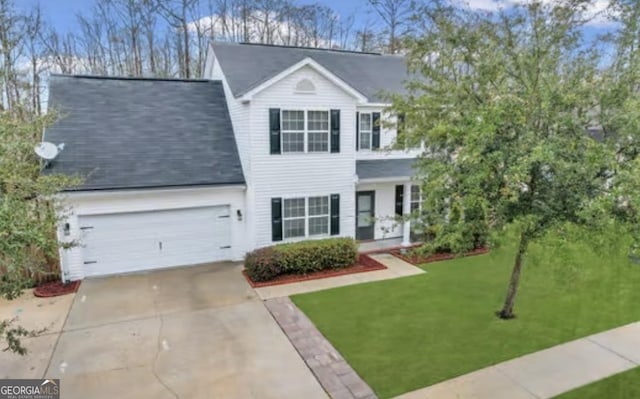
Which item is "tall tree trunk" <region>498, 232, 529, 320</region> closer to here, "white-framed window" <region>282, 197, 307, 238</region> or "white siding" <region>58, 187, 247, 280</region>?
"white-framed window" <region>282, 197, 307, 238</region>

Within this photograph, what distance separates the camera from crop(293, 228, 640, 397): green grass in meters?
7.01

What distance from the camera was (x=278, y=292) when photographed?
10.9m

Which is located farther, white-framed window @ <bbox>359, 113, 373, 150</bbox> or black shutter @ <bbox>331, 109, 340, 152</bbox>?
white-framed window @ <bbox>359, 113, 373, 150</bbox>

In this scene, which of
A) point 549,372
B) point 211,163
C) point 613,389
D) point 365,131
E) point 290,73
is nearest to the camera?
point 613,389

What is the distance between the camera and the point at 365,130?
50.1 ft

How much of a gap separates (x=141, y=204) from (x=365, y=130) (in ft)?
26.7

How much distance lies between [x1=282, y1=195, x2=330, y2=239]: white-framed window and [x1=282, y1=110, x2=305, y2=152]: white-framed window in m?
1.72

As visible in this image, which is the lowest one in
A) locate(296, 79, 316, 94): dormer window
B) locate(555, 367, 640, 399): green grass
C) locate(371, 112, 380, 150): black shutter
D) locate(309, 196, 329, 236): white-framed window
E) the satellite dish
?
locate(555, 367, 640, 399): green grass

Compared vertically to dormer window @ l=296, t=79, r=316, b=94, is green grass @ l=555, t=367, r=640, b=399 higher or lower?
lower

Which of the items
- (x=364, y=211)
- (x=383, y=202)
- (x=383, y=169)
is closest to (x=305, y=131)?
(x=383, y=169)

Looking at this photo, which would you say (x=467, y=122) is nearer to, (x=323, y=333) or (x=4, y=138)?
(x=323, y=333)

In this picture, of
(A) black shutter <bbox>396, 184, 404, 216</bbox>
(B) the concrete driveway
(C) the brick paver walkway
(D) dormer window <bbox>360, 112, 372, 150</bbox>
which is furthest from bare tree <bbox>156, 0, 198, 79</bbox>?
(C) the brick paver walkway

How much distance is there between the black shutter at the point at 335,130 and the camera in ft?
44.0

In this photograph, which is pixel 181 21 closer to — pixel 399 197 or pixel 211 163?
pixel 211 163
